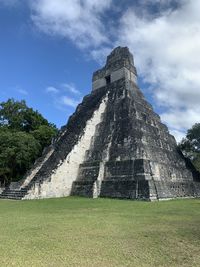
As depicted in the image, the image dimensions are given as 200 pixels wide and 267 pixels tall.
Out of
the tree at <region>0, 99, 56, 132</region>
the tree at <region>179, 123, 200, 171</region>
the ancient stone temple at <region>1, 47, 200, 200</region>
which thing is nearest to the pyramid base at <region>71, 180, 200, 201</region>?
the ancient stone temple at <region>1, 47, 200, 200</region>

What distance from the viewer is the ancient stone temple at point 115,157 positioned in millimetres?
13575

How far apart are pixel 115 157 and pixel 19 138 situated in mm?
8696

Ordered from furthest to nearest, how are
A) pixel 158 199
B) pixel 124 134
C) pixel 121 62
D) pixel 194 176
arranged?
1. pixel 121 62
2. pixel 194 176
3. pixel 124 134
4. pixel 158 199

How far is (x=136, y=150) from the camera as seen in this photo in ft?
47.1

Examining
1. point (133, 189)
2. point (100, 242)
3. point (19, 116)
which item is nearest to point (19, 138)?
point (19, 116)

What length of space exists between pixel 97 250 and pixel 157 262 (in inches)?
39.0

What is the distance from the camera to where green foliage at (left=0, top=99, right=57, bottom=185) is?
782 inches

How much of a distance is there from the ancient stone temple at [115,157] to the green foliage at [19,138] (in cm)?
223

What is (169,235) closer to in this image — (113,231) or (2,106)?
(113,231)

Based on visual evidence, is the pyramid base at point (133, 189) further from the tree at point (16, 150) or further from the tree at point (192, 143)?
the tree at point (192, 143)

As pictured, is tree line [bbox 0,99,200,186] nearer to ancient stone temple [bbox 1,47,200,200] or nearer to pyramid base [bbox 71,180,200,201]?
ancient stone temple [bbox 1,47,200,200]

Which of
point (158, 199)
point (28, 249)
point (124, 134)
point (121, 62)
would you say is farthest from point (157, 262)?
point (121, 62)

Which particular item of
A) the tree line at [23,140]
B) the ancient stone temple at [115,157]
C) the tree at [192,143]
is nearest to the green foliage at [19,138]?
the tree line at [23,140]

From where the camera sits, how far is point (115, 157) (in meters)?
15.0
